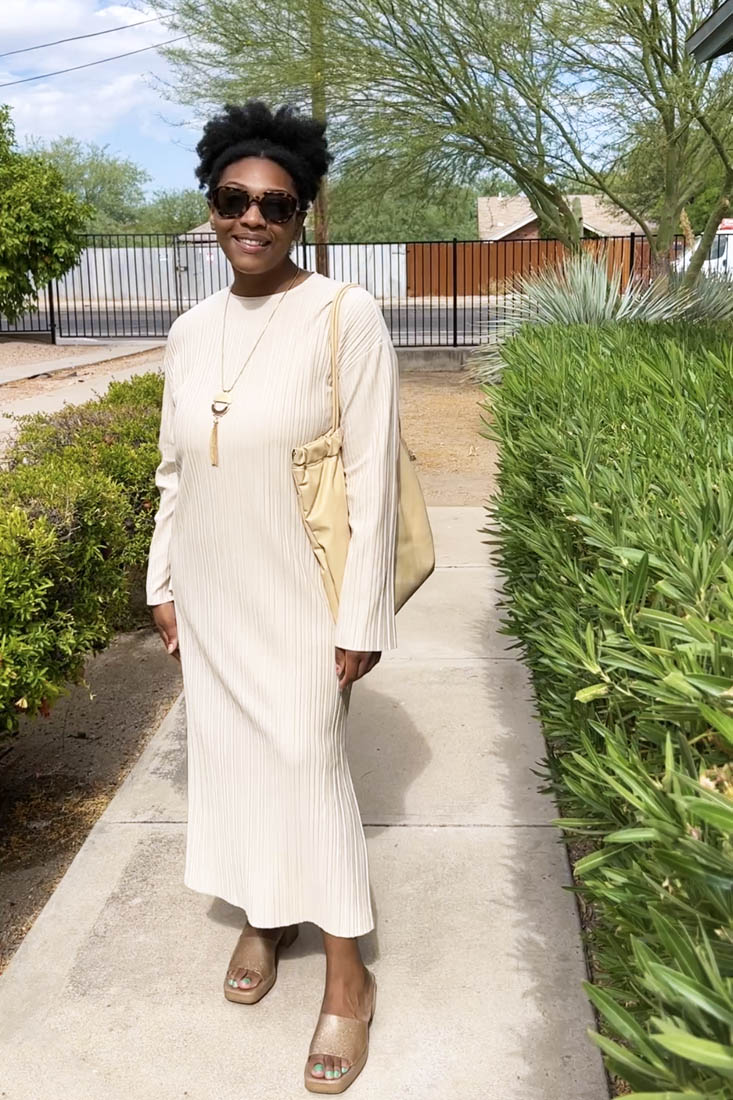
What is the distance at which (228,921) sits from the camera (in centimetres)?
311

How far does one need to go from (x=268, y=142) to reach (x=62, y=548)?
1.51 m

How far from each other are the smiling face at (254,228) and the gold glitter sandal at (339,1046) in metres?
1.68

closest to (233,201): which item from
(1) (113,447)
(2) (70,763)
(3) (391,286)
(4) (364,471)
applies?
(4) (364,471)

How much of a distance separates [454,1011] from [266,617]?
1061mm

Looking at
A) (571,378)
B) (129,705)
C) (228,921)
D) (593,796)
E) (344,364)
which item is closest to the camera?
(593,796)

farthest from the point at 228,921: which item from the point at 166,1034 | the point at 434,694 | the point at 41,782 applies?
the point at 434,694

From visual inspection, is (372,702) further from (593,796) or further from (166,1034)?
(593,796)

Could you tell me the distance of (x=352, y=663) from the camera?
2.48 metres

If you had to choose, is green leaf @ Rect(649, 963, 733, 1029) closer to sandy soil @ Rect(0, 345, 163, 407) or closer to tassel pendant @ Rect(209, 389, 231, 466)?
tassel pendant @ Rect(209, 389, 231, 466)

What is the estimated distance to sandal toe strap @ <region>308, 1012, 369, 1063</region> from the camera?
8.14ft

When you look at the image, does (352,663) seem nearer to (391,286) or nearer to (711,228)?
(711,228)

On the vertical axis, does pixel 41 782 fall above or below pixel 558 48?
below

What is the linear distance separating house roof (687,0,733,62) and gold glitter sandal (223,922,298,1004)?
5.31m

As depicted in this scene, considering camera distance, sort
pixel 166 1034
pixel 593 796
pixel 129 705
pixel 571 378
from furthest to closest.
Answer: pixel 129 705, pixel 571 378, pixel 166 1034, pixel 593 796
